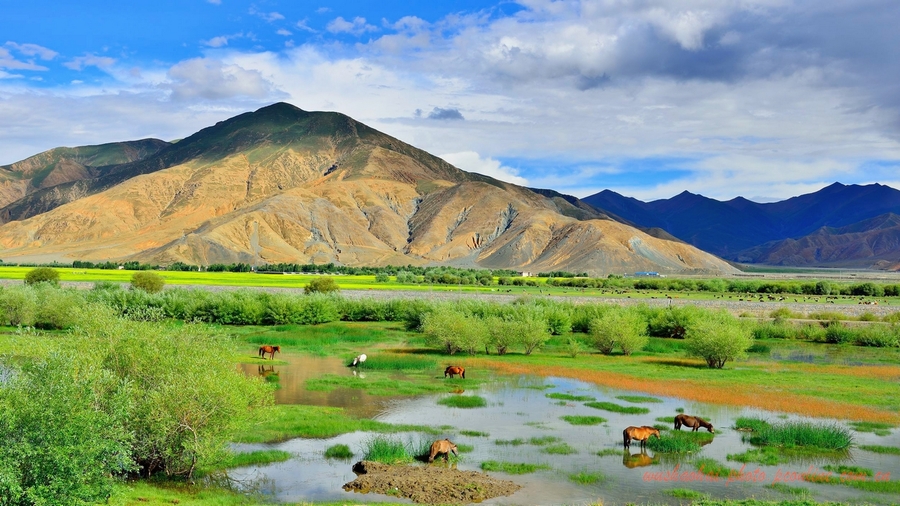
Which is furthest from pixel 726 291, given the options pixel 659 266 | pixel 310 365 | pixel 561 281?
pixel 310 365

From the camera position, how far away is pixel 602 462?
19797mm

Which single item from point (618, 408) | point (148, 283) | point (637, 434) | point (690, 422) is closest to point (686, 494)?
point (637, 434)

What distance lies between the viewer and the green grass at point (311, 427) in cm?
2208

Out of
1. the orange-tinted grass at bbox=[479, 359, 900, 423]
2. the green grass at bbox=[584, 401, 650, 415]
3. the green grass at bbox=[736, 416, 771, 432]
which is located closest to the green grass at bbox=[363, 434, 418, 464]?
the green grass at bbox=[584, 401, 650, 415]

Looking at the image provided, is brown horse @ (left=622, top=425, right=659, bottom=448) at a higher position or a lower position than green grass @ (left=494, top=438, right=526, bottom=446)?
higher

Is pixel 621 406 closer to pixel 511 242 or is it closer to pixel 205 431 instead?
pixel 205 431

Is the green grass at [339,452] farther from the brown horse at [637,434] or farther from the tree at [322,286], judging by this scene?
the tree at [322,286]

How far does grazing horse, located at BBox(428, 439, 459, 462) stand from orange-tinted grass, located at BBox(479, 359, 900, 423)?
14.1 metres

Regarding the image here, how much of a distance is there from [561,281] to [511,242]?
62.6m

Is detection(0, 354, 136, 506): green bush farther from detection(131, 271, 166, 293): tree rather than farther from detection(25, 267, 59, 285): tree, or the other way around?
detection(25, 267, 59, 285): tree

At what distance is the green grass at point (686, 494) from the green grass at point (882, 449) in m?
8.17

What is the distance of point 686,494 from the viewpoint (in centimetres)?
1684

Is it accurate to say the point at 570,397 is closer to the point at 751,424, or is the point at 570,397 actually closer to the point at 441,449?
the point at 751,424

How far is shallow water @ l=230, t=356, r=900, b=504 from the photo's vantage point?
17047 millimetres
